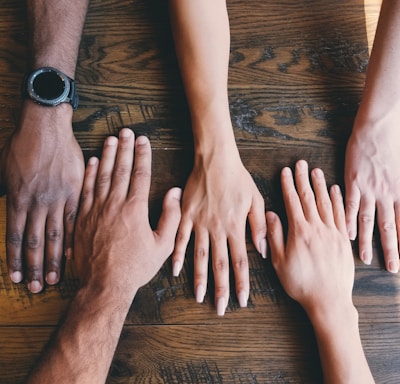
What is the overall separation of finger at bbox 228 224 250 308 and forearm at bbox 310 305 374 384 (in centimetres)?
17

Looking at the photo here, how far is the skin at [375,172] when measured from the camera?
1.12 meters

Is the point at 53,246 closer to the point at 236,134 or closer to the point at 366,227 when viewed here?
the point at 236,134

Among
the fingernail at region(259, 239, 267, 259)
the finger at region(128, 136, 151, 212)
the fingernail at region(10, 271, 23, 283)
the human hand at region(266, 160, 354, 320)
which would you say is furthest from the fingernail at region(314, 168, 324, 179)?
the fingernail at region(10, 271, 23, 283)

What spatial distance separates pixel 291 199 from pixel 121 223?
0.43m

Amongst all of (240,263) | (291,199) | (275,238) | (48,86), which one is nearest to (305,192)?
(291,199)

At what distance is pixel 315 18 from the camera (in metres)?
1.23

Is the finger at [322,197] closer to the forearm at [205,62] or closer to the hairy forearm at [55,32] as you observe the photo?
the forearm at [205,62]

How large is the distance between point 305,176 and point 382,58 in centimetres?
34

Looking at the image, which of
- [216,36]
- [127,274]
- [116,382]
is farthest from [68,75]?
[116,382]

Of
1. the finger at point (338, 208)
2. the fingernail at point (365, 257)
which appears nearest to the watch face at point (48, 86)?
the finger at point (338, 208)

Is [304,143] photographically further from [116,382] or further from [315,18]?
[116,382]

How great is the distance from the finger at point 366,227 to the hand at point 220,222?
24cm

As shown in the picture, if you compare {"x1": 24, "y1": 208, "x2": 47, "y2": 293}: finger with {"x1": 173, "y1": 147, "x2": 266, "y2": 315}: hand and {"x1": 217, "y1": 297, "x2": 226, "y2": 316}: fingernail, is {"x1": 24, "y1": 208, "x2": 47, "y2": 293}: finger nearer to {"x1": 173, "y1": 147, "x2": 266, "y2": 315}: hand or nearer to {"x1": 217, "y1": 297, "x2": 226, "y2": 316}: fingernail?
{"x1": 173, "y1": 147, "x2": 266, "y2": 315}: hand

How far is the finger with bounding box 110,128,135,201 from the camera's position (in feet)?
3.64
